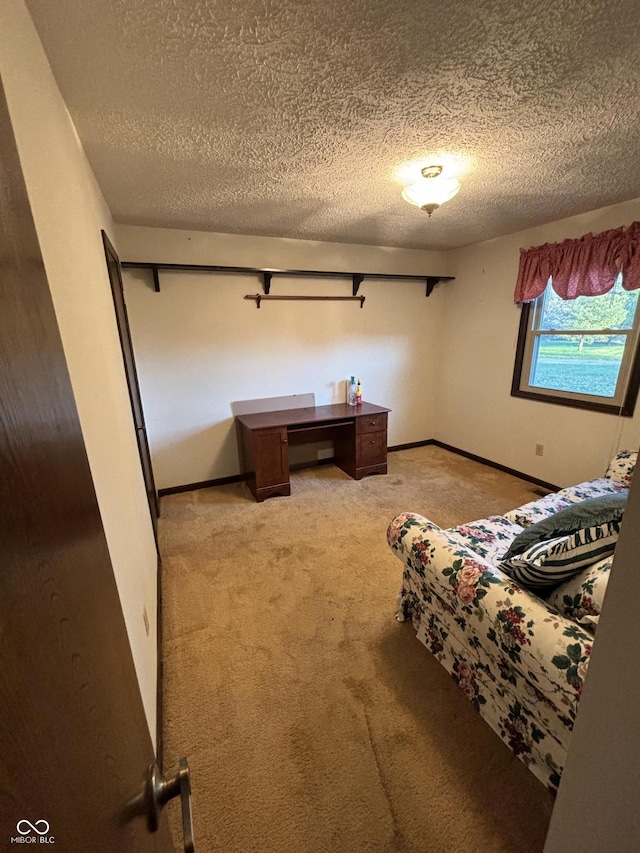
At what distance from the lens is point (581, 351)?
9.67 feet

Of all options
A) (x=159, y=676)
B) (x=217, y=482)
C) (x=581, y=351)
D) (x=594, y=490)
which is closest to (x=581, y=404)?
(x=581, y=351)

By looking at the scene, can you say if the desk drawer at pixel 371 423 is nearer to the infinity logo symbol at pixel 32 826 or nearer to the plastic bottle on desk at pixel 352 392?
the plastic bottle on desk at pixel 352 392

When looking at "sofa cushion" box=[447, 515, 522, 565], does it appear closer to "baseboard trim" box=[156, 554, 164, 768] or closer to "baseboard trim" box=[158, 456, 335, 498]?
"baseboard trim" box=[156, 554, 164, 768]

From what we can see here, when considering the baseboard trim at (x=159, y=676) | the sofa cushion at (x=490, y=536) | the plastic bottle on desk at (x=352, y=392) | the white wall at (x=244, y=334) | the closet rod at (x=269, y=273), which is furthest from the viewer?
the plastic bottle on desk at (x=352, y=392)

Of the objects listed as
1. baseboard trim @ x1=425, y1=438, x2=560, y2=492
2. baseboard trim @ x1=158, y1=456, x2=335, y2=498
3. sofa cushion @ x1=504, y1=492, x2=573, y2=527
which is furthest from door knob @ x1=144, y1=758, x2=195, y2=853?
baseboard trim @ x1=425, y1=438, x2=560, y2=492

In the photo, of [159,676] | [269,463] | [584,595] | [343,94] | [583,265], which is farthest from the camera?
[269,463]

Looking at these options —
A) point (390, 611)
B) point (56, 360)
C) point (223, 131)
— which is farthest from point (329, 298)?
point (56, 360)

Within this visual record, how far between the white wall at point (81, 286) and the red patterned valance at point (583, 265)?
3316 millimetres

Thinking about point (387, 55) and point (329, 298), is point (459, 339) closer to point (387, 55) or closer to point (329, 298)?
point (329, 298)

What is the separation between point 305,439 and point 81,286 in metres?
2.78

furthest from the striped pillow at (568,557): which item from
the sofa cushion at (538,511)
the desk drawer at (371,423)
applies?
the desk drawer at (371,423)

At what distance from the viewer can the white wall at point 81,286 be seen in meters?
0.81

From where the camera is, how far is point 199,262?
3.04 m

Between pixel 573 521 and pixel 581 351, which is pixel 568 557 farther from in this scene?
pixel 581 351
